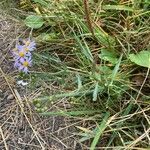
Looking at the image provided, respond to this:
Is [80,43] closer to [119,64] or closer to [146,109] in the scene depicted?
[119,64]

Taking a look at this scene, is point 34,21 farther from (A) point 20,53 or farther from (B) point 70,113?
(B) point 70,113

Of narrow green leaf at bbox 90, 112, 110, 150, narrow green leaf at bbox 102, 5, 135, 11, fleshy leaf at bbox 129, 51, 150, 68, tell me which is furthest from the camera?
narrow green leaf at bbox 102, 5, 135, 11

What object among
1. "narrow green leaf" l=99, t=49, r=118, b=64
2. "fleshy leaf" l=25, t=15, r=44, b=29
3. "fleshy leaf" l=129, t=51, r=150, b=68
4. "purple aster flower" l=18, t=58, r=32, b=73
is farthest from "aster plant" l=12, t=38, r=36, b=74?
"fleshy leaf" l=129, t=51, r=150, b=68

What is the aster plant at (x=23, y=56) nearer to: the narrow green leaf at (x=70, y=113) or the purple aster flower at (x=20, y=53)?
the purple aster flower at (x=20, y=53)

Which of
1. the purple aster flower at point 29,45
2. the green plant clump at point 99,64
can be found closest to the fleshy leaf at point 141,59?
the green plant clump at point 99,64

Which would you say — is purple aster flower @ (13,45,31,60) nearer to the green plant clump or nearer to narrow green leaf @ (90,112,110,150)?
the green plant clump

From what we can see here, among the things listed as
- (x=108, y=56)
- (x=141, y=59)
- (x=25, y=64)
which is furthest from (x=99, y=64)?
(x=25, y=64)
